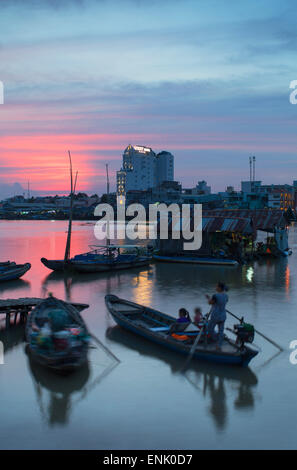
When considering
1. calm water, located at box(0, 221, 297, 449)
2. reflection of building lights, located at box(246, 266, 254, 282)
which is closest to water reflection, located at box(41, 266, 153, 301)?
reflection of building lights, located at box(246, 266, 254, 282)

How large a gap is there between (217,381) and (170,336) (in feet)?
7.12

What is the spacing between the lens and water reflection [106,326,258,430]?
10.2 meters

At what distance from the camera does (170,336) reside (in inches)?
519

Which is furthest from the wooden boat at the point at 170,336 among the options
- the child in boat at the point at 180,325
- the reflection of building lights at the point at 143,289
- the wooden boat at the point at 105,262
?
the wooden boat at the point at 105,262

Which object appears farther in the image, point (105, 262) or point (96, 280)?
point (105, 262)

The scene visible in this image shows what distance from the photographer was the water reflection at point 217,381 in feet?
33.6

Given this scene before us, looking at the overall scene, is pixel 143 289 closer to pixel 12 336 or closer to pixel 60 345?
pixel 12 336

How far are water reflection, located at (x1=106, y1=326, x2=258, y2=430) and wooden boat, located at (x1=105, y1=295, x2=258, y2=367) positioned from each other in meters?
0.25

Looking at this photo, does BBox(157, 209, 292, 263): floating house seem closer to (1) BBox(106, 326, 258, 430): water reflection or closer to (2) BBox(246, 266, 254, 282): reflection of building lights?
(2) BBox(246, 266, 254, 282): reflection of building lights

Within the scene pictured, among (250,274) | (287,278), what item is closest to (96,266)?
(250,274)

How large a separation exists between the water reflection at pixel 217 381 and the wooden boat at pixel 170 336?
0.82 feet

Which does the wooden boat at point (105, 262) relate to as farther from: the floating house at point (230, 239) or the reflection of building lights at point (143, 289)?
the floating house at point (230, 239)

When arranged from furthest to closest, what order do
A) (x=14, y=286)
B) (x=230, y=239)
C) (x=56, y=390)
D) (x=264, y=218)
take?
1. (x=264, y=218)
2. (x=230, y=239)
3. (x=14, y=286)
4. (x=56, y=390)
